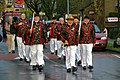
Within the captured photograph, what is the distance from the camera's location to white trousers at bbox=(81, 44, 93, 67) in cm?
1519

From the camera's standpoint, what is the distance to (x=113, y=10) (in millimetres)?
51156

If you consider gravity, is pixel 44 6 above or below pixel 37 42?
above

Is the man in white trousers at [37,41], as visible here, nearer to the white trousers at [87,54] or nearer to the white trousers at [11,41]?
the white trousers at [87,54]

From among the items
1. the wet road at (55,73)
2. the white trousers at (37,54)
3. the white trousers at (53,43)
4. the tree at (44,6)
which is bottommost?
the wet road at (55,73)

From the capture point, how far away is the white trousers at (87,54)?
15188mm

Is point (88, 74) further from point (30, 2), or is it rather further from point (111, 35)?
point (30, 2)

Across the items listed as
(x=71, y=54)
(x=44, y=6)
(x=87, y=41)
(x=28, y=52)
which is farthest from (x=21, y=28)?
(x=44, y=6)

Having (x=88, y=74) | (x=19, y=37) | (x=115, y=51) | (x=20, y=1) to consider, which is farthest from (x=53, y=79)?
(x=20, y=1)

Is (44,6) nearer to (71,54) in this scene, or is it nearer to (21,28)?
(21,28)

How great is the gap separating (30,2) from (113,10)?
1274 centimetres

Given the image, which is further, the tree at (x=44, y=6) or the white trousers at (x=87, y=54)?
the tree at (x=44, y=6)

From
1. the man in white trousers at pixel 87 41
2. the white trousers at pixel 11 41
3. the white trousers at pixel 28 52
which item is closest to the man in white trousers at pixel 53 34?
the white trousers at pixel 11 41

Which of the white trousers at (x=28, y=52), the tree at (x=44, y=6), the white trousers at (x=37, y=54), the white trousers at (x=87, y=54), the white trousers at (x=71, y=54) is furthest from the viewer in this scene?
the tree at (x=44, y=6)

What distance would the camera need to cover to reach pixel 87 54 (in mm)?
15227
